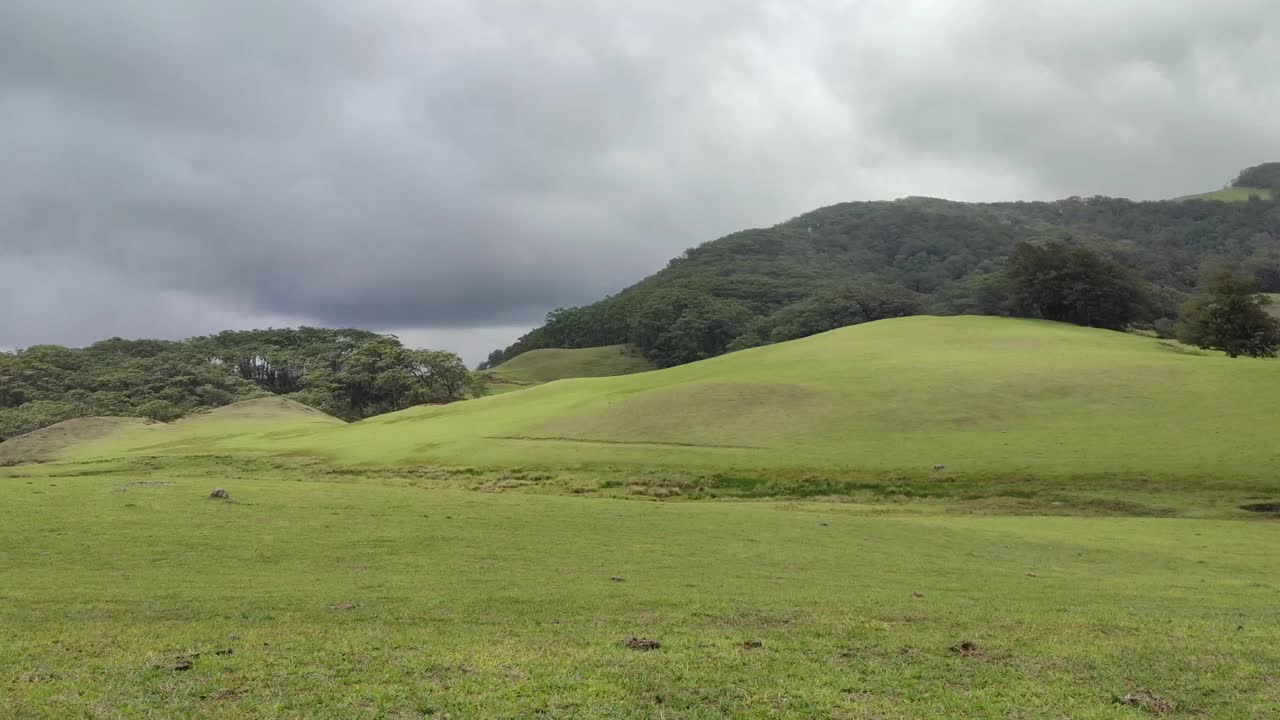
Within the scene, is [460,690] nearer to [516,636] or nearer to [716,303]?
[516,636]

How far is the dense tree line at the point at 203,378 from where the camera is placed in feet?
334

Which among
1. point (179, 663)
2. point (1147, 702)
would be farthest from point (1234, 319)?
point (179, 663)

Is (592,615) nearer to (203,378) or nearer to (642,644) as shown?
(642,644)

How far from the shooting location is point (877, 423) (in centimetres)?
4428

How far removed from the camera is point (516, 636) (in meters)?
11.9

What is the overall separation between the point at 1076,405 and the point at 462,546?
1546 inches

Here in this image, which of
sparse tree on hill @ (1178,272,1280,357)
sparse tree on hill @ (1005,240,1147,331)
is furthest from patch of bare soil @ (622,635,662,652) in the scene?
sparse tree on hill @ (1005,240,1147,331)

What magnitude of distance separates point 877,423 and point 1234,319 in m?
42.3

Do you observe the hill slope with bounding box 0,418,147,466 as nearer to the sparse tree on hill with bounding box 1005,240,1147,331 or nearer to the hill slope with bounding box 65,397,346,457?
the hill slope with bounding box 65,397,346,457

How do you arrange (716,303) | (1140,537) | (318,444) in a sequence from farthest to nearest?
(716,303), (318,444), (1140,537)

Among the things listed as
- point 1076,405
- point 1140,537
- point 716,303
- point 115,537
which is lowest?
point 1140,537

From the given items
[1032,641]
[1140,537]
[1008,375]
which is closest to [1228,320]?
[1008,375]

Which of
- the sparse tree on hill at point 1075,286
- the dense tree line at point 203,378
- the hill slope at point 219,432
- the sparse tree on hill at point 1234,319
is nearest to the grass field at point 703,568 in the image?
the hill slope at point 219,432

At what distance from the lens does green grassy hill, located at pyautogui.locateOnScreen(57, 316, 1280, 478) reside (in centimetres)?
3744
